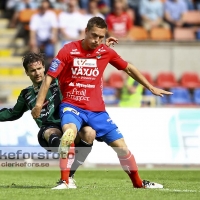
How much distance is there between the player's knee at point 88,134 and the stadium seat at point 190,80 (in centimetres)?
1145

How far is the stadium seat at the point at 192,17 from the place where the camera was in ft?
72.3

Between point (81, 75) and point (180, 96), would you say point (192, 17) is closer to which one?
point (180, 96)

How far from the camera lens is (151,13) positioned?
68.9 ft

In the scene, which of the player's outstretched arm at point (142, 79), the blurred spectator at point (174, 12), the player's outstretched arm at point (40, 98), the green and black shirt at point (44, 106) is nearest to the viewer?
the player's outstretched arm at point (40, 98)

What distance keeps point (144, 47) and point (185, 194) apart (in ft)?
39.4

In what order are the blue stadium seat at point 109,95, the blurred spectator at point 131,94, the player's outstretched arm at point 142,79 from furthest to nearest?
the blue stadium seat at point 109,95 < the blurred spectator at point 131,94 < the player's outstretched arm at point 142,79

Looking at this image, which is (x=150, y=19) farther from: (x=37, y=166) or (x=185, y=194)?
(x=185, y=194)

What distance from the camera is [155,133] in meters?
14.8

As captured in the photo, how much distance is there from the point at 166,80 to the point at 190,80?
0.82 meters

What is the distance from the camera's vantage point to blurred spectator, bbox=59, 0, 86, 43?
773 inches

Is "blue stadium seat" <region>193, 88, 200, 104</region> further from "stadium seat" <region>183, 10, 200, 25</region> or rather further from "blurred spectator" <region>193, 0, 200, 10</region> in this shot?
"blurred spectator" <region>193, 0, 200, 10</region>

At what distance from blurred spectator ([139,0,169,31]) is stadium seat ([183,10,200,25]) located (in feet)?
3.40

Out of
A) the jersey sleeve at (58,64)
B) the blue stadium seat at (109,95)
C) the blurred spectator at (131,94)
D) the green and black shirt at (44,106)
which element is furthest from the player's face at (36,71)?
the blue stadium seat at (109,95)

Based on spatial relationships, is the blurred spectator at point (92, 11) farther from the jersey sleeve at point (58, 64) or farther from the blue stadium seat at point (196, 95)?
the jersey sleeve at point (58, 64)
